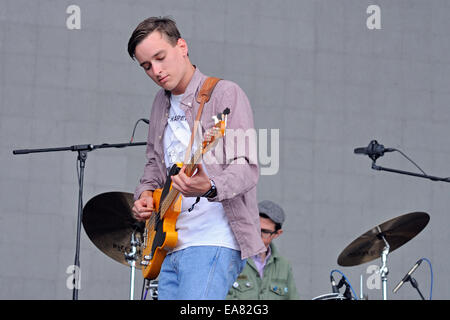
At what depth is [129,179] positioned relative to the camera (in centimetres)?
577

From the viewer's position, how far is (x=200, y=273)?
219 centimetres

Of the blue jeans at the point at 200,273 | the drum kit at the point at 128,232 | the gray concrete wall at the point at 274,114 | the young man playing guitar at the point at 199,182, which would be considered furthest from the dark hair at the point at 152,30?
the gray concrete wall at the point at 274,114

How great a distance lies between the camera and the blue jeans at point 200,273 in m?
2.17

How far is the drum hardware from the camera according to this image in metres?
4.56

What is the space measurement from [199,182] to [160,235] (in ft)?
1.16

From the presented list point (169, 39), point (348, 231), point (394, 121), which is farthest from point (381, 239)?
point (169, 39)

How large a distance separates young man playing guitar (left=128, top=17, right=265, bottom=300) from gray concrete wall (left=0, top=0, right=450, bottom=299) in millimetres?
3248

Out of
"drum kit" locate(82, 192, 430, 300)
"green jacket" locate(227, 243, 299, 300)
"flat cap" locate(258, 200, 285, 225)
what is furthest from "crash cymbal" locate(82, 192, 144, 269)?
"flat cap" locate(258, 200, 285, 225)

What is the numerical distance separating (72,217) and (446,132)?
3.21 m

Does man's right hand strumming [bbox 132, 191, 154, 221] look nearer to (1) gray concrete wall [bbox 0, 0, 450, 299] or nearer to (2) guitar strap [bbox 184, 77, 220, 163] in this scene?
(2) guitar strap [bbox 184, 77, 220, 163]

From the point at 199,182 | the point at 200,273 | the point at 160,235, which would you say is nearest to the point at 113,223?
the point at 160,235

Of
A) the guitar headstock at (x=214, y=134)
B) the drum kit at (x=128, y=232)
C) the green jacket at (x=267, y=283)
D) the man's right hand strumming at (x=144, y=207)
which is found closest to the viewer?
the guitar headstock at (x=214, y=134)

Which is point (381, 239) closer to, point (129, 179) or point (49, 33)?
point (129, 179)

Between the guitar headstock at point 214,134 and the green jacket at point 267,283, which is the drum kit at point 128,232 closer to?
the green jacket at point 267,283
